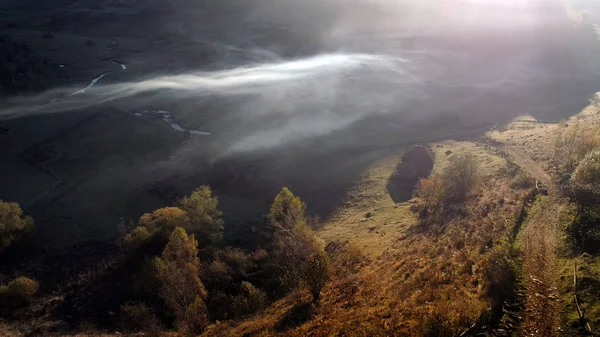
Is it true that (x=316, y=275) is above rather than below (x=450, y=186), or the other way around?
below

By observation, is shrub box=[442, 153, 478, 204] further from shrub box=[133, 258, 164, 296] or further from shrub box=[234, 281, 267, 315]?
shrub box=[133, 258, 164, 296]

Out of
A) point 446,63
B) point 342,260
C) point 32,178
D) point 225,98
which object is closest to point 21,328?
point 342,260

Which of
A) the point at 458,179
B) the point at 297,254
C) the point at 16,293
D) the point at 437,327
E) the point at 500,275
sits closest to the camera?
the point at 437,327

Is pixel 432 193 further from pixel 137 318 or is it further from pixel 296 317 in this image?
pixel 137 318

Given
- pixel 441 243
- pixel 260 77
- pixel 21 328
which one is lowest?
pixel 21 328

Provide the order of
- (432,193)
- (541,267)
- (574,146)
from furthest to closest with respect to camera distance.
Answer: (432,193) → (574,146) → (541,267)

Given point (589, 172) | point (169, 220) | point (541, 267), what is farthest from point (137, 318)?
point (589, 172)

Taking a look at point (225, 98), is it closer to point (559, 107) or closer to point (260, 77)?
point (260, 77)
